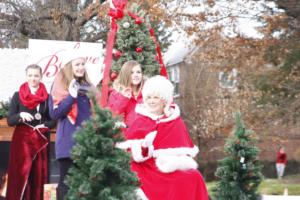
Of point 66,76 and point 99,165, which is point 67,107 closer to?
point 66,76

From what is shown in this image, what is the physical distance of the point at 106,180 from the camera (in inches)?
191

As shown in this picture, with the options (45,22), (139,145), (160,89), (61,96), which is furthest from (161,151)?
(45,22)

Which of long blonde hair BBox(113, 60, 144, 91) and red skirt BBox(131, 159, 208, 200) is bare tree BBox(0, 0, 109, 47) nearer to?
long blonde hair BBox(113, 60, 144, 91)

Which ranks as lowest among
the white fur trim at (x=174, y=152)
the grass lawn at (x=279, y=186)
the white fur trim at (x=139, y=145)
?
the grass lawn at (x=279, y=186)

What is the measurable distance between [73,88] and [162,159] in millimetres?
1107

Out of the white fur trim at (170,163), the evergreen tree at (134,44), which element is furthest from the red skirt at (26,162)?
the evergreen tree at (134,44)

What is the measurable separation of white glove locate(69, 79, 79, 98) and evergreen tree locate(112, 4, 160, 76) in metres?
2.37

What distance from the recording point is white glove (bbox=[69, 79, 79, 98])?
645 centimetres

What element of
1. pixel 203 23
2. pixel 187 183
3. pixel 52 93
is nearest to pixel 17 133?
pixel 52 93

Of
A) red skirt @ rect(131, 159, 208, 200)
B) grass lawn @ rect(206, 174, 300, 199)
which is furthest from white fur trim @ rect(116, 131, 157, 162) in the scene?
grass lawn @ rect(206, 174, 300, 199)

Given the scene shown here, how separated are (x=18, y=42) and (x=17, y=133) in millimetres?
18405

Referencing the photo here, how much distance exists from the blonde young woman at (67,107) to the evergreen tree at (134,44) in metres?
2.22

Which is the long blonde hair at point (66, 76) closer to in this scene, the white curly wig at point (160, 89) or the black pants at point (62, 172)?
the black pants at point (62, 172)

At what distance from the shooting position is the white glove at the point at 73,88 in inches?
254
